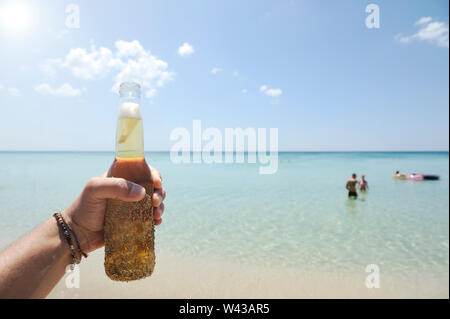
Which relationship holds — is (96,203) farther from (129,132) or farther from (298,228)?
(298,228)

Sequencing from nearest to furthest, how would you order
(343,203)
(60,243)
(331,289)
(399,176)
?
(60,243) → (331,289) → (343,203) → (399,176)

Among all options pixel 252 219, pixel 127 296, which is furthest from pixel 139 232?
pixel 252 219

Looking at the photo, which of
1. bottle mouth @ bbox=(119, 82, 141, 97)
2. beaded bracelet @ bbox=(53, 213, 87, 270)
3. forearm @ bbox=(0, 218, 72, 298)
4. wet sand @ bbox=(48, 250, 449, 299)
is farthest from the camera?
wet sand @ bbox=(48, 250, 449, 299)

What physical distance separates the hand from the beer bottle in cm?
8

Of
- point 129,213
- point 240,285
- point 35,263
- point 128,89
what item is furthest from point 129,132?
point 240,285

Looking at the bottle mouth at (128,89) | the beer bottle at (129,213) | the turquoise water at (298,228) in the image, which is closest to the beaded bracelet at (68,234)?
the beer bottle at (129,213)

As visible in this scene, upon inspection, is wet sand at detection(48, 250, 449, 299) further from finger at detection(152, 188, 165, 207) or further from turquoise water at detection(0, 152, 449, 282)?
finger at detection(152, 188, 165, 207)

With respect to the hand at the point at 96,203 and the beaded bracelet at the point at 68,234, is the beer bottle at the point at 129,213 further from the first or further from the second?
the beaded bracelet at the point at 68,234

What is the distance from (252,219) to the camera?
32.3 feet

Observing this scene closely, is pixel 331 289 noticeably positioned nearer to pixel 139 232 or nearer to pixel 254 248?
pixel 254 248

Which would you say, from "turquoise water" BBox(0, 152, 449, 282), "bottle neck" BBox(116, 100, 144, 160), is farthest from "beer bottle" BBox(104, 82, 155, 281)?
"turquoise water" BBox(0, 152, 449, 282)

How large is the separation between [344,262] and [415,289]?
4.72 ft

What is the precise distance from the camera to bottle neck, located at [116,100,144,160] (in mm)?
1510

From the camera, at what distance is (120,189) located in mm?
1498
